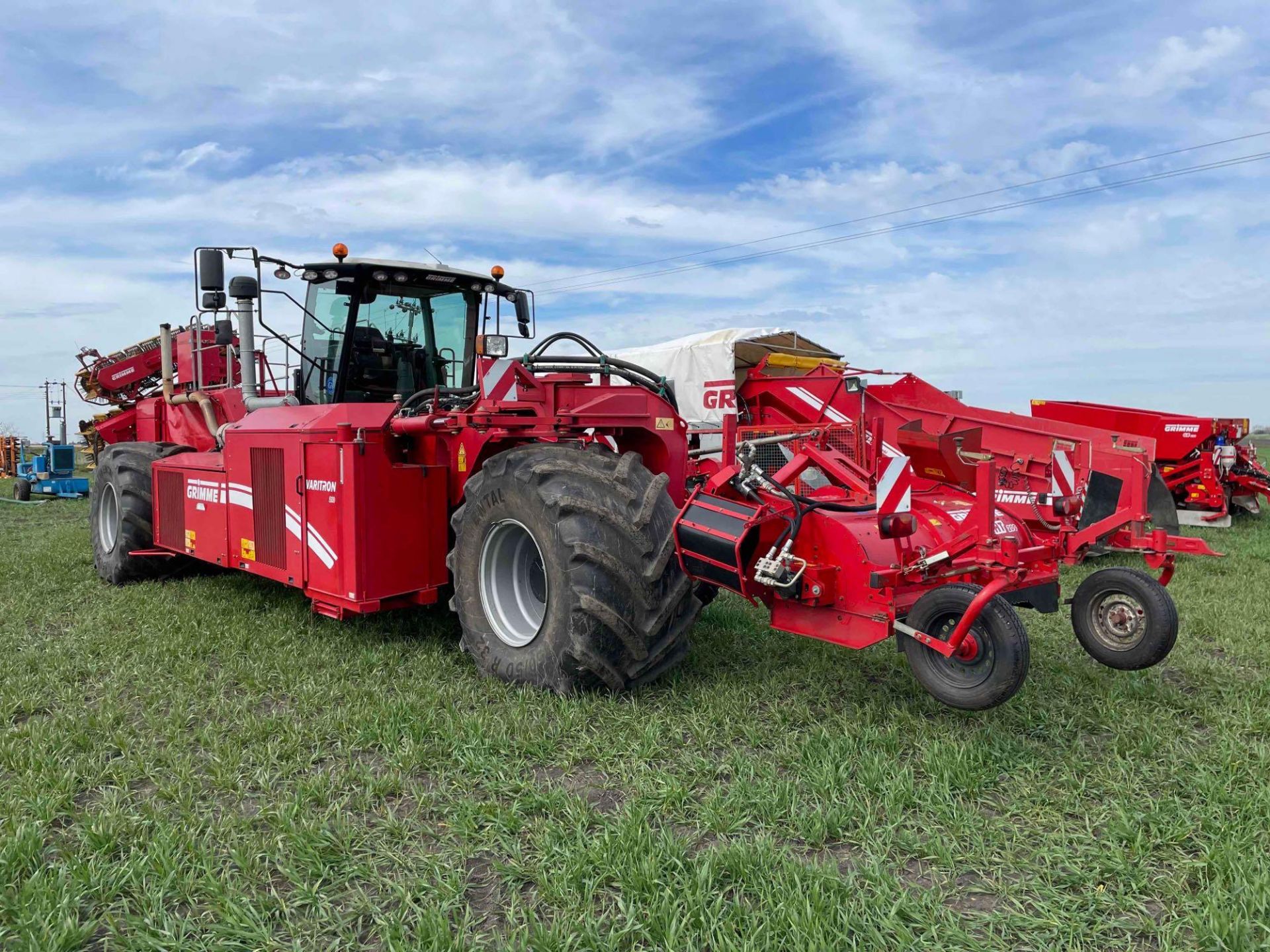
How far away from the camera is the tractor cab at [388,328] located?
18.6ft

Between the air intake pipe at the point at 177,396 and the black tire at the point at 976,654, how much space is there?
5.50 meters

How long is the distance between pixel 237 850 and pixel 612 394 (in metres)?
2.67

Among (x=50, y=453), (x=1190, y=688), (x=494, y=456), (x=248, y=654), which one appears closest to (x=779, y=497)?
(x=494, y=456)

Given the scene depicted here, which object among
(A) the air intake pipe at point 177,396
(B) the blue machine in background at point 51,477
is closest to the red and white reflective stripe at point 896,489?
(A) the air intake pipe at point 177,396

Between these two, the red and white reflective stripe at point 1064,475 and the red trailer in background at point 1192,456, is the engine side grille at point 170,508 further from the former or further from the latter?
the red trailer in background at point 1192,456

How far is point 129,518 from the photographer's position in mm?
6957

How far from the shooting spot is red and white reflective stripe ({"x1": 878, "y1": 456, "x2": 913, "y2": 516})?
335 cm

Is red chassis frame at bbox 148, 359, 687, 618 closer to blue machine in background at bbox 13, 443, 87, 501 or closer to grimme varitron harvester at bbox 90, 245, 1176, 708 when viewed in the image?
grimme varitron harvester at bbox 90, 245, 1176, 708

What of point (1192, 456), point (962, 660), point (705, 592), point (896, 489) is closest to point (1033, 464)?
point (705, 592)

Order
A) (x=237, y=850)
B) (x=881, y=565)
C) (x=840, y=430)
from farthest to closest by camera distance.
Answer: (x=840, y=430), (x=881, y=565), (x=237, y=850)

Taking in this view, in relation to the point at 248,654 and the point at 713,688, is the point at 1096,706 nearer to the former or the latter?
the point at 713,688

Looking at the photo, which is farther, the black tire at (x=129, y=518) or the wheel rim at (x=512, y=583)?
the black tire at (x=129, y=518)

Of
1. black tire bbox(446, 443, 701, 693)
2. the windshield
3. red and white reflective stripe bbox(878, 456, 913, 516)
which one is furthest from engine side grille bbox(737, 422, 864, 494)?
red and white reflective stripe bbox(878, 456, 913, 516)

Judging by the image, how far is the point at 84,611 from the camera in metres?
5.90
